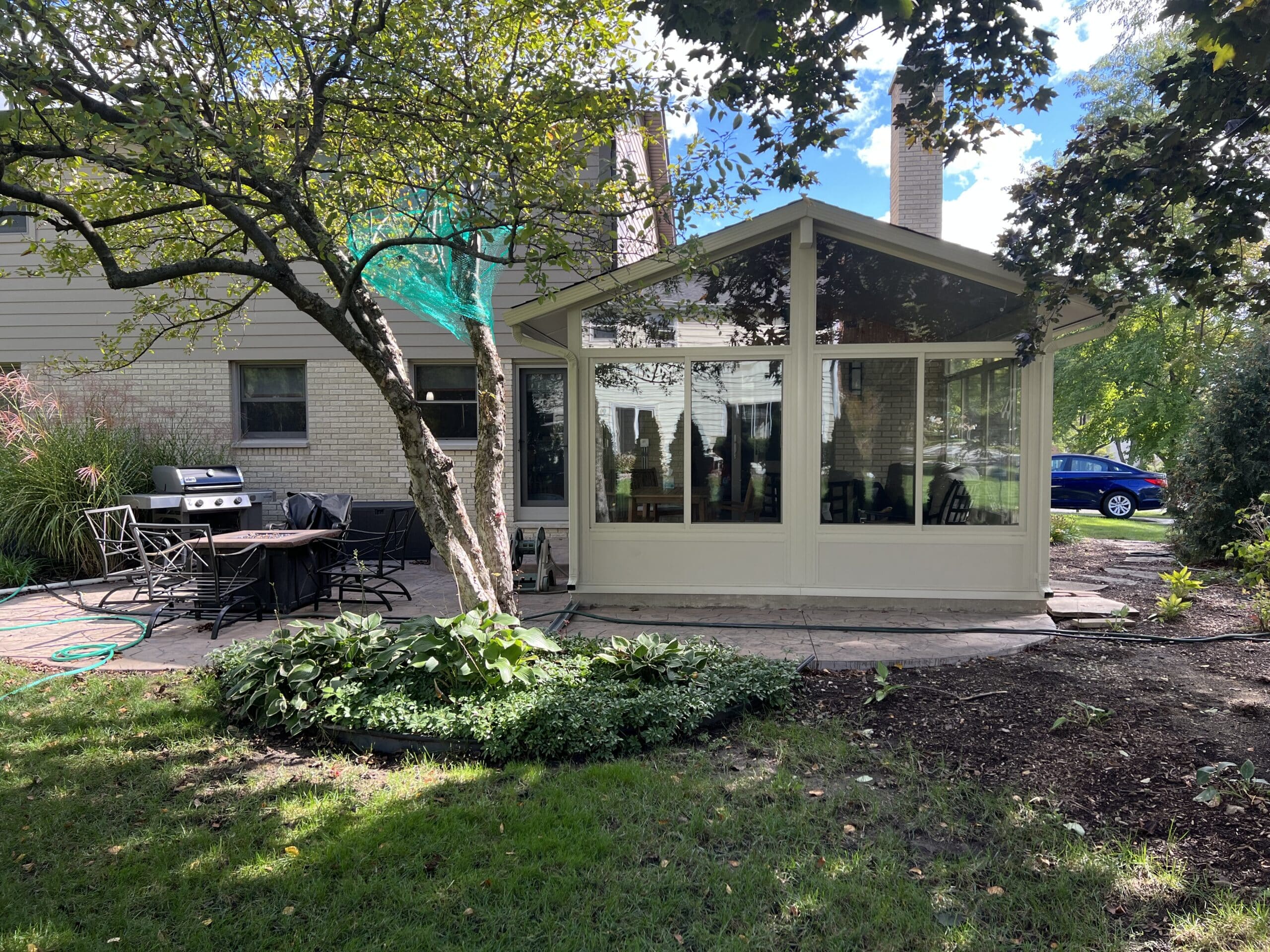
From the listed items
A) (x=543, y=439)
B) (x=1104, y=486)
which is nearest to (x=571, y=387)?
(x=543, y=439)

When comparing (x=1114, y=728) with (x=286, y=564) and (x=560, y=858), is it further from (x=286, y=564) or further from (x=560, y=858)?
(x=286, y=564)

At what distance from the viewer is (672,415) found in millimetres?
6621

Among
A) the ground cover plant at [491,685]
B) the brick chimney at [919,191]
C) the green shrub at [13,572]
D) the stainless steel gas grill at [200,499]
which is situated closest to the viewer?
the ground cover plant at [491,685]

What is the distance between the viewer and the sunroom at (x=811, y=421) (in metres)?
6.29

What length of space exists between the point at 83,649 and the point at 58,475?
12.5 ft

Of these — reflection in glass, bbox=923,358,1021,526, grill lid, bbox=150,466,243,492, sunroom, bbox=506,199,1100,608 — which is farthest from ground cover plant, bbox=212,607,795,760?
grill lid, bbox=150,466,243,492

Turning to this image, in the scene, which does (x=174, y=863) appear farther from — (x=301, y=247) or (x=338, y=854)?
(x=301, y=247)

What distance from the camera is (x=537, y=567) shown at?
766 cm

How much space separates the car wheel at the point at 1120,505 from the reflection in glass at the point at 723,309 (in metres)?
13.9

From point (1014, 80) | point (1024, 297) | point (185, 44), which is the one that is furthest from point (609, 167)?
point (1024, 297)

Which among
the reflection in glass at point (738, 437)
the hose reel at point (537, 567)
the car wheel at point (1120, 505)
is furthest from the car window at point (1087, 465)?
the hose reel at point (537, 567)

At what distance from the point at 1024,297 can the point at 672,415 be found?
10.00 feet

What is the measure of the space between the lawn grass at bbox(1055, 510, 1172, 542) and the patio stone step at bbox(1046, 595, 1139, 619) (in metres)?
5.30

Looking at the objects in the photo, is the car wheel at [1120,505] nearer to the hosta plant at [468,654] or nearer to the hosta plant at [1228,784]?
the hosta plant at [1228,784]
